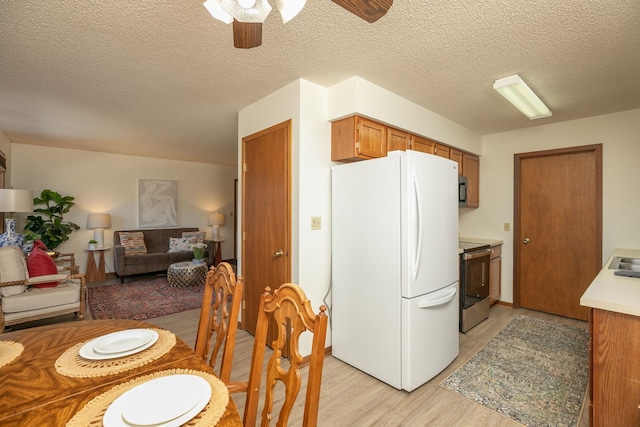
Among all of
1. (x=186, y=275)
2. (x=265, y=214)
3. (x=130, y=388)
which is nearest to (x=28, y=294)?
(x=186, y=275)

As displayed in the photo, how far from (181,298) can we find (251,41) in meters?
3.96

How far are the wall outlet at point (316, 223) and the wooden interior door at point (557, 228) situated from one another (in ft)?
9.34

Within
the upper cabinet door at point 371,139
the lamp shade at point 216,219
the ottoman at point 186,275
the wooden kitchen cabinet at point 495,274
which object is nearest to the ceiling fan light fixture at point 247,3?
the upper cabinet door at point 371,139

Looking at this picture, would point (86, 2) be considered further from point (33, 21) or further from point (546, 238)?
point (546, 238)

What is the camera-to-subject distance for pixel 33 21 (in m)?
1.71

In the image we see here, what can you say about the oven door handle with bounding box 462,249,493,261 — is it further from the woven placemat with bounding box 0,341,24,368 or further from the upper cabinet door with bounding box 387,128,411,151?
the woven placemat with bounding box 0,341,24,368

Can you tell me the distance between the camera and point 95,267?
5.39m

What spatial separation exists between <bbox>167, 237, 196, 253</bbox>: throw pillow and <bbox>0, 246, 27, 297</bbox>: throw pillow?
2809 mm

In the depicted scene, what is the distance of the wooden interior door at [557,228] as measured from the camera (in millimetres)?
3426

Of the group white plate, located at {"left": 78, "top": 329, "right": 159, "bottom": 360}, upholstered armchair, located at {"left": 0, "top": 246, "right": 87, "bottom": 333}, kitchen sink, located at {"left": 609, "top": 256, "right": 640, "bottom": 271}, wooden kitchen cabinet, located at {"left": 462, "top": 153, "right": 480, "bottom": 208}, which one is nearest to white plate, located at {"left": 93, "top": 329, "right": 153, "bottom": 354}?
white plate, located at {"left": 78, "top": 329, "right": 159, "bottom": 360}

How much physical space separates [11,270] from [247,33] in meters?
3.50

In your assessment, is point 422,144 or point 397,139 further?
point 422,144

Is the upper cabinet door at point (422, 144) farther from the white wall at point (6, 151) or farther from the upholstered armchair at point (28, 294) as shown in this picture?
the white wall at point (6, 151)

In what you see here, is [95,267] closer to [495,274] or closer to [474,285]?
[474,285]
